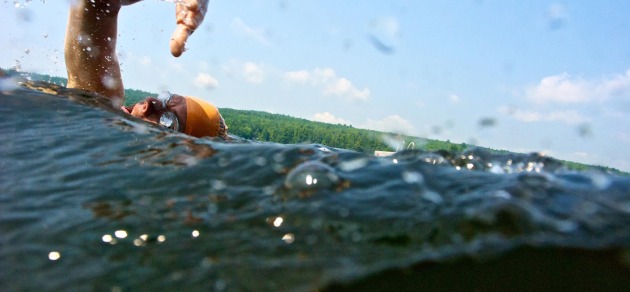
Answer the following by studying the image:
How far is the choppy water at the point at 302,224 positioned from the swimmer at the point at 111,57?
6.65 feet

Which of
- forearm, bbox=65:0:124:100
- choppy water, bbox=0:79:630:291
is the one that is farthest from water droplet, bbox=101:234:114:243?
forearm, bbox=65:0:124:100

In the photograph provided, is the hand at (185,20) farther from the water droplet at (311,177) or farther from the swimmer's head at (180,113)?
the water droplet at (311,177)

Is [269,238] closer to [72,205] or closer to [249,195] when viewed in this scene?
[249,195]

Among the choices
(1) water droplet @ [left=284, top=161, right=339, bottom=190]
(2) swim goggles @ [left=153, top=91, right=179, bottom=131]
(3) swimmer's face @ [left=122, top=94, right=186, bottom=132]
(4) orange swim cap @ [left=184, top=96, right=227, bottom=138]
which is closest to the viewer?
(1) water droplet @ [left=284, top=161, right=339, bottom=190]

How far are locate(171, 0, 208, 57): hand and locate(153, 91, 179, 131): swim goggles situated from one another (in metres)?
0.94

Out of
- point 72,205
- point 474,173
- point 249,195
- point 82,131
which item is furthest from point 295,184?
point 82,131

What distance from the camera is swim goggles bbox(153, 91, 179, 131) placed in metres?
4.74

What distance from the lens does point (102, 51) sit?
448cm

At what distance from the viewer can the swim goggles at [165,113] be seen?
15.5ft

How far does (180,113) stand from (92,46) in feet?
3.31

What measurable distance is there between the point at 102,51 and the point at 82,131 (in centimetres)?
192

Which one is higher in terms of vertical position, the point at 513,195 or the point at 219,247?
the point at 513,195

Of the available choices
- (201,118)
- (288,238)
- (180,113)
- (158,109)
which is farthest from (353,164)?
(201,118)

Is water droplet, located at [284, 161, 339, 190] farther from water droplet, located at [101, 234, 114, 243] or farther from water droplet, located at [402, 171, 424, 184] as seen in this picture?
water droplet, located at [101, 234, 114, 243]
